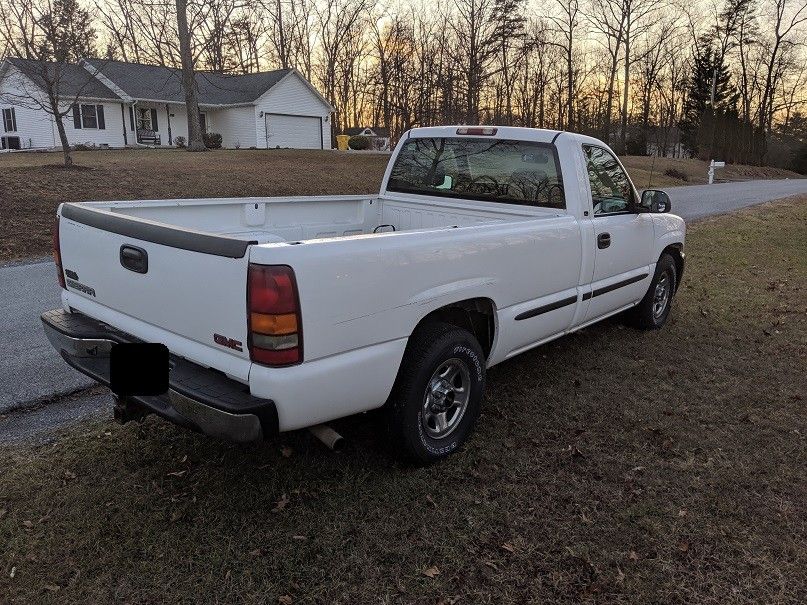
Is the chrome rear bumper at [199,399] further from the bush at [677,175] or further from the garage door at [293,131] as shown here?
the garage door at [293,131]

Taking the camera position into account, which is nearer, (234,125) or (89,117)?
(89,117)

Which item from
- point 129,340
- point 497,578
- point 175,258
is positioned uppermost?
point 175,258

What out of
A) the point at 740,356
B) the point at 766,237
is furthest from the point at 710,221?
the point at 740,356

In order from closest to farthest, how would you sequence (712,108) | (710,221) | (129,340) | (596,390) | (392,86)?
1. (129,340)
2. (596,390)
3. (710,221)
4. (392,86)
5. (712,108)

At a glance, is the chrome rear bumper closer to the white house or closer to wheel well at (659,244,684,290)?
wheel well at (659,244,684,290)

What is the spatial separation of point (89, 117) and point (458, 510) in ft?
120

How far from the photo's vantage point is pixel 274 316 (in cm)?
269

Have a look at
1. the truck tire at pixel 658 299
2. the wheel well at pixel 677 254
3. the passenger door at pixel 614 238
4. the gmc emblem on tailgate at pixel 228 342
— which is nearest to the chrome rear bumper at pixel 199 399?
the gmc emblem on tailgate at pixel 228 342

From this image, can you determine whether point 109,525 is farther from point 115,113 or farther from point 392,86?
point 392,86

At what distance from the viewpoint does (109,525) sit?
3039 mm

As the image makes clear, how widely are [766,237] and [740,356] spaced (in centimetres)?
835

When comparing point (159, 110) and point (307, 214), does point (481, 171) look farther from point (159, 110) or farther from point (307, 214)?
point (159, 110)

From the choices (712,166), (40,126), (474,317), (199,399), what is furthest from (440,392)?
(40,126)

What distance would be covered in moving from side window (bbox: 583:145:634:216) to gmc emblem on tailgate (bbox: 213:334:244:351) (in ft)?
10.1
